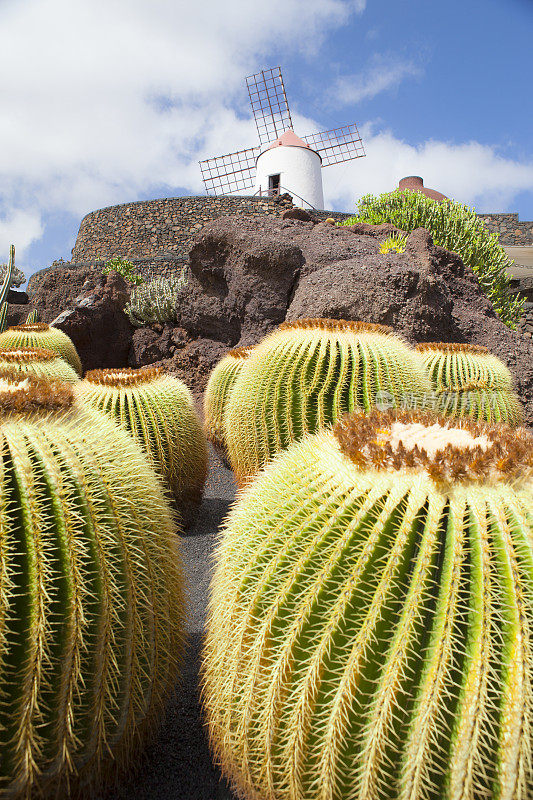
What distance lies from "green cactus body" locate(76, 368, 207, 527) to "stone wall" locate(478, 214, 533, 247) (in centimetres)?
3007

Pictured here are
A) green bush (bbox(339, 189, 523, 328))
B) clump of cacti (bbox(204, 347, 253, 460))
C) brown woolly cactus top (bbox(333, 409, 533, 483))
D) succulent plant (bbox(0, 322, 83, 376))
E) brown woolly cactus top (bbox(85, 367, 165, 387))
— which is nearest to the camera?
brown woolly cactus top (bbox(333, 409, 533, 483))

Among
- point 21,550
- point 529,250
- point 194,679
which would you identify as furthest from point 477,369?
Answer: point 529,250

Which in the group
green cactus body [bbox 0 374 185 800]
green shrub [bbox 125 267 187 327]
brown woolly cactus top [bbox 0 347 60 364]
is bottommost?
green cactus body [bbox 0 374 185 800]

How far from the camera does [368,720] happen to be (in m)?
1.18

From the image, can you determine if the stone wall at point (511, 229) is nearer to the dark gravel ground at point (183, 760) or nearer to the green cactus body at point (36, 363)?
the green cactus body at point (36, 363)

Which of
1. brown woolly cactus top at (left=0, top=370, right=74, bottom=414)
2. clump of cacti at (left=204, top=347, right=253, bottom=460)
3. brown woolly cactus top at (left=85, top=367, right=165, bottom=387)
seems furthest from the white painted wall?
brown woolly cactus top at (left=0, top=370, right=74, bottom=414)

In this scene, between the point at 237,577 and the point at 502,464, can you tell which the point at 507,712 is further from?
the point at 237,577

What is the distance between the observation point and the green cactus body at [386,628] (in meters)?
1.08

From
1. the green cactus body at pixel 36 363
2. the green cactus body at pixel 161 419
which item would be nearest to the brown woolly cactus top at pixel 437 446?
the green cactus body at pixel 161 419

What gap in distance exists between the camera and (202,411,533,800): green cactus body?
3.55 ft

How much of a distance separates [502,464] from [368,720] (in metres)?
0.66

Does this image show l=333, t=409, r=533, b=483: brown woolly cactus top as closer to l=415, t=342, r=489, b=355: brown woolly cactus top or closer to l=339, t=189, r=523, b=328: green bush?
l=415, t=342, r=489, b=355: brown woolly cactus top

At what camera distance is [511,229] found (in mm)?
29922

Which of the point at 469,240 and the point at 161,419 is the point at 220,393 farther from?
the point at 469,240
